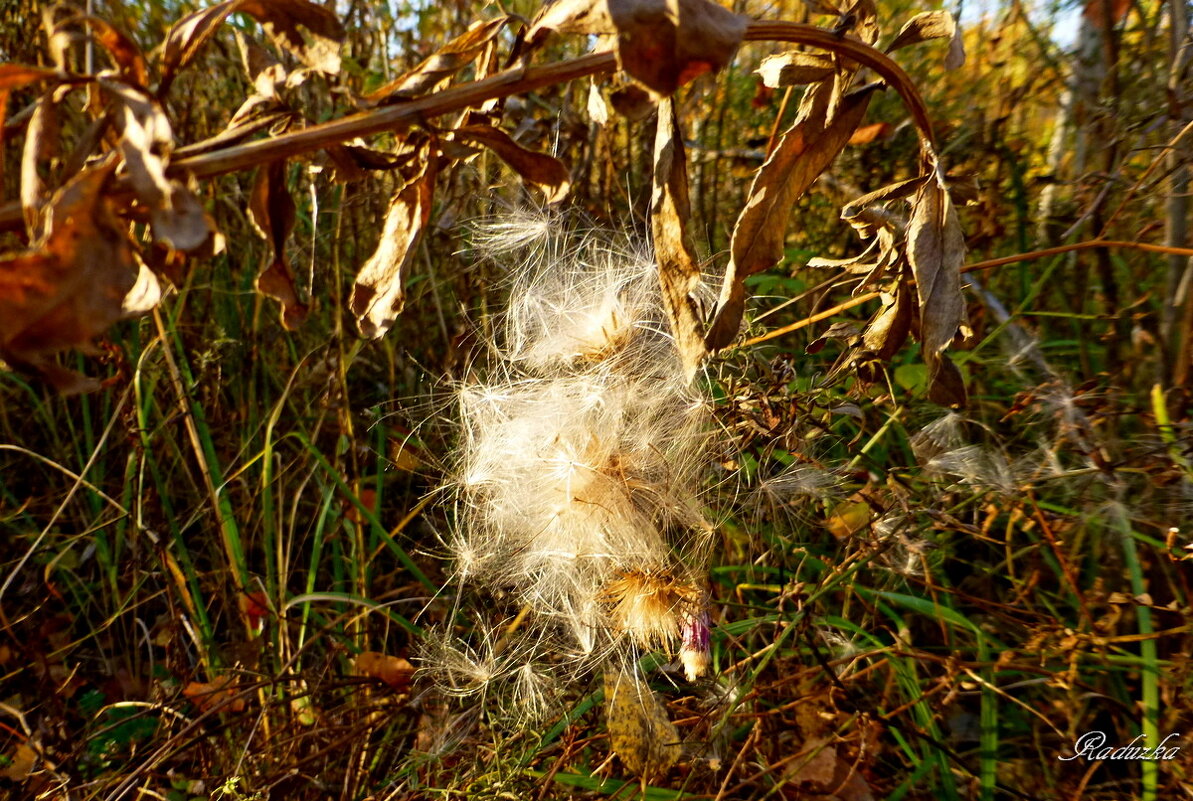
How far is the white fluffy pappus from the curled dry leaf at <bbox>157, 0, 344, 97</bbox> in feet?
2.52

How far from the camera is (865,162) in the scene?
3.04 meters

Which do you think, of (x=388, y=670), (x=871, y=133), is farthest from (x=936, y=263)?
(x=871, y=133)

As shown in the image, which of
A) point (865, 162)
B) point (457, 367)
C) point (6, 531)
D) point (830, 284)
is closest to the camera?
point (830, 284)

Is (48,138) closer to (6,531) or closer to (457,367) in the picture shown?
(457,367)

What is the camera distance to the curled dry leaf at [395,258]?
1.18 meters

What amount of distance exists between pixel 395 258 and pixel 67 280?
0.48 m

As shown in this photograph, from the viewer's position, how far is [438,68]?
3.38 feet

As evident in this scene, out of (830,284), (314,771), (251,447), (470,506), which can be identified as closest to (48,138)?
(470,506)

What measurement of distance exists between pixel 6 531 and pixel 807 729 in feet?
7.66

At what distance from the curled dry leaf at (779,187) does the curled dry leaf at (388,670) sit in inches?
48.5

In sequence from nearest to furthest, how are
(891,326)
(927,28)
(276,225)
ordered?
(276,225)
(927,28)
(891,326)

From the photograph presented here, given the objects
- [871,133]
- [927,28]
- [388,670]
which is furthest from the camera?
[871,133]

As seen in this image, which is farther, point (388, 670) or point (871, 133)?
point (871, 133)

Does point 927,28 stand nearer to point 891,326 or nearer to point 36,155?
point 891,326
